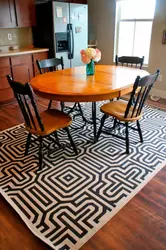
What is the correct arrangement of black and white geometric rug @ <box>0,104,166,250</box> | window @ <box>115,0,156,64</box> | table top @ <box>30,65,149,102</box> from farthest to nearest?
window @ <box>115,0,156,64</box> < table top @ <box>30,65,149,102</box> < black and white geometric rug @ <box>0,104,166,250</box>

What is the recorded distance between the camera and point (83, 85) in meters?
2.20

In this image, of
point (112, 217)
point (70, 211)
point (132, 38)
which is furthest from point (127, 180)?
point (132, 38)

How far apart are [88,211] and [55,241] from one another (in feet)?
1.11

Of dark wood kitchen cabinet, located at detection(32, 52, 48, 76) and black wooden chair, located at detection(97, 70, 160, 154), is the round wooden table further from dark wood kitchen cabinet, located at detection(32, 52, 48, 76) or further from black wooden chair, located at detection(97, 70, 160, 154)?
dark wood kitchen cabinet, located at detection(32, 52, 48, 76)

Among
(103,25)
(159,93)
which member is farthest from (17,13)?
(159,93)

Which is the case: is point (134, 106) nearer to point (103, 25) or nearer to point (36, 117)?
point (36, 117)

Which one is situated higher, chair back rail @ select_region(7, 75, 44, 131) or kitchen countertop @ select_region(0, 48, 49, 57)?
kitchen countertop @ select_region(0, 48, 49, 57)

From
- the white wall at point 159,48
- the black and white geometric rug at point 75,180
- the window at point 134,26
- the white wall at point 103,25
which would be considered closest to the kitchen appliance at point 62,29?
the white wall at point 103,25

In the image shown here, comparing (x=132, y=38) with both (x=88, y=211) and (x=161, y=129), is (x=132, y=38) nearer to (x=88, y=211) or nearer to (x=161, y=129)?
(x=161, y=129)

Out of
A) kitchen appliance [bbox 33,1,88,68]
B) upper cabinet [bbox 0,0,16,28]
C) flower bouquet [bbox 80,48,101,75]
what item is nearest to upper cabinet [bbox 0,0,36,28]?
upper cabinet [bbox 0,0,16,28]

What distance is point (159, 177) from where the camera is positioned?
2057 millimetres

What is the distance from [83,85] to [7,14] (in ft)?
7.96

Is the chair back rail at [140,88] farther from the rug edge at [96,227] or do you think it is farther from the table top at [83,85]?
the rug edge at [96,227]

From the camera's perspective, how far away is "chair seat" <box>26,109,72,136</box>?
6.78ft
